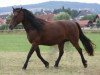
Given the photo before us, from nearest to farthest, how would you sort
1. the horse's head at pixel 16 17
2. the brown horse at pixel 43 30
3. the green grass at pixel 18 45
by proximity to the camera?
the horse's head at pixel 16 17 < the brown horse at pixel 43 30 < the green grass at pixel 18 45

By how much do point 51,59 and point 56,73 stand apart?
15.2 ft

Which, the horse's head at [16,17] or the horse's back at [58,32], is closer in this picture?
the horse's head at [16,17]

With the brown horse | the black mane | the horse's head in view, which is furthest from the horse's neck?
the horse's head

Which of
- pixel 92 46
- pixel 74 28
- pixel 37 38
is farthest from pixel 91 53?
pixel 37 38

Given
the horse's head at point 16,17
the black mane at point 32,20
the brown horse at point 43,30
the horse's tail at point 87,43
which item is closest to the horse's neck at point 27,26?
the brown horse at point 43,30

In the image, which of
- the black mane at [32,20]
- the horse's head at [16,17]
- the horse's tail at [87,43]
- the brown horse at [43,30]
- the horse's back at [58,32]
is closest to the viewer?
the horse's head at [16,17]

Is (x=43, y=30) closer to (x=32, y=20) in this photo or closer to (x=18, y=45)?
(x=32, y=20)

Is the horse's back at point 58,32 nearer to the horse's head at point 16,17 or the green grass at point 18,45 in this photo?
the horse's head at point 16,17

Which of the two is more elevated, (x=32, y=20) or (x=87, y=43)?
(x=32, y=20)

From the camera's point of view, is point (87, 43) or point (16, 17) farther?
point (87, 43)

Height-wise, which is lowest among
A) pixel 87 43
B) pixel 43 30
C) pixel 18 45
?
pixel 18 45

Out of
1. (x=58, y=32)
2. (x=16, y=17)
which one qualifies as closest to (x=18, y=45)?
(x=58, y=32)

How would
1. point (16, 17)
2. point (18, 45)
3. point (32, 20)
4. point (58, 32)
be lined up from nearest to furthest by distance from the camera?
point (16, 17) → point (32, 20) → point (58, 32) → point (18, 45)

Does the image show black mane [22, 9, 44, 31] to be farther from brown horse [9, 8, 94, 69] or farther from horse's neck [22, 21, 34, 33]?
horse's neck [22, 21, 34, 33]
